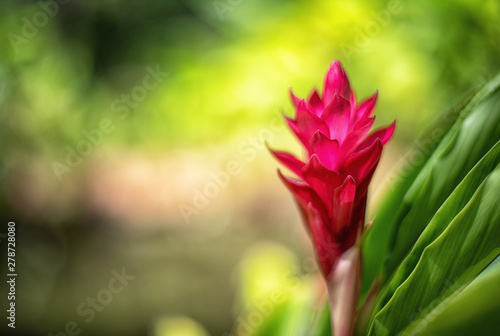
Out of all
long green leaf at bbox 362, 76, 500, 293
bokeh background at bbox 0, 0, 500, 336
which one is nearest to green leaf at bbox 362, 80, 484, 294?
long green leaf at bbox 362, 76, 500, 293

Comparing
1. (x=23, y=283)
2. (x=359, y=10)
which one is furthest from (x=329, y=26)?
(x=23, y=283)

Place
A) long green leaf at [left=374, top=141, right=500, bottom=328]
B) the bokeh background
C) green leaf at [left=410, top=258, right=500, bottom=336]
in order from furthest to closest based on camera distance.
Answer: the bokeh background
long green leaf at [left=374, top=141, right=500, bottom=328]
green leaf at [left=410, top=258, right=500, bottom=336]

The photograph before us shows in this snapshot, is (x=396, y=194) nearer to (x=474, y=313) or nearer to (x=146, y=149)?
(x=474, y=313)

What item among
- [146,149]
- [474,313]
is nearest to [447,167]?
[474,313]

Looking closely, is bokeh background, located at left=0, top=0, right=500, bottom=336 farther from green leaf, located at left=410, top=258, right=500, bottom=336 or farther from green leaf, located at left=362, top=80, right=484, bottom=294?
green leaf, located at left=410, top=258, right=500, bottom=336

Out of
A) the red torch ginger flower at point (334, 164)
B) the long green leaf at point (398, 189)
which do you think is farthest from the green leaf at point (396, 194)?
the red torch ginger flower at point (334, 164)

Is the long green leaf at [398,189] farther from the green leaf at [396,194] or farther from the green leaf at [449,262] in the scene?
the green leaf at [449,262]

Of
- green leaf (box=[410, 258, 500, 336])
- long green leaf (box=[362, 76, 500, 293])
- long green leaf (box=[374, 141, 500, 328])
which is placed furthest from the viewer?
long green leaf (box=[362, 76, 500, 293])
